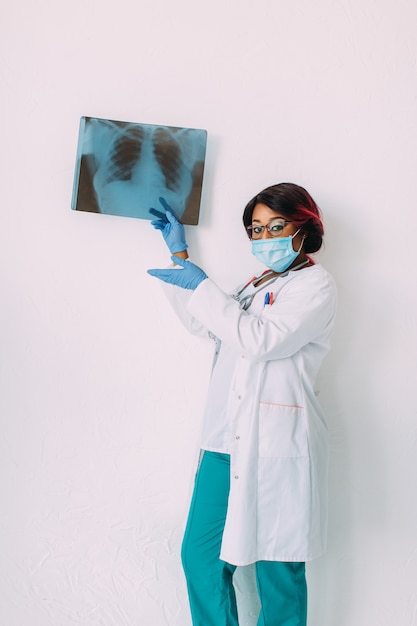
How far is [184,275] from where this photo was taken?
1.65m

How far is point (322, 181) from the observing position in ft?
6.15

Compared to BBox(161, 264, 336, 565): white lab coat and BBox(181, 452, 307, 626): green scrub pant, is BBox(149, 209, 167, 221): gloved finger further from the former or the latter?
BBox(181, 452, 307, 626): green scrub pant

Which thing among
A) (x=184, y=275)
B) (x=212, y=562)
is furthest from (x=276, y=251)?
(x=212, y=562)

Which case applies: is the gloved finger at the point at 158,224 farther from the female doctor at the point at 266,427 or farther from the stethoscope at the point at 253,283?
the stethoscope at the point at 253,283

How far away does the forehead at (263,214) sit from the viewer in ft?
5.47

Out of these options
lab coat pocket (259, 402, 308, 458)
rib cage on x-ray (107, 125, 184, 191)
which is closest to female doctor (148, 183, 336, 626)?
lab coat pocket (259, 402, 308, 458)

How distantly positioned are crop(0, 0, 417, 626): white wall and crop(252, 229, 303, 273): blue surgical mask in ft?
0.64

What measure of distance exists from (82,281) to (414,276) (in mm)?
935

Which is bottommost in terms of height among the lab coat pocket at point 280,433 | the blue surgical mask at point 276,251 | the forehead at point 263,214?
the lab coat pocket at point 280,433

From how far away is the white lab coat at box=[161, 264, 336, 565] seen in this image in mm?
1558

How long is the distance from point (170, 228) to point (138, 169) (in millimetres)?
186

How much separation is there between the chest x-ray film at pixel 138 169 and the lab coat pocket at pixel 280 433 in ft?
1.90

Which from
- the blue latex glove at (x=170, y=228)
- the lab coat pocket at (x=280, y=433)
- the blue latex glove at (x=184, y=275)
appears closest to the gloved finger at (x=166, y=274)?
the blue latex glove at (x=184, y=275)

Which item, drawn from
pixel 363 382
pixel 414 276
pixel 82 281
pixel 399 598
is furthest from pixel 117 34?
pixel 399 598
